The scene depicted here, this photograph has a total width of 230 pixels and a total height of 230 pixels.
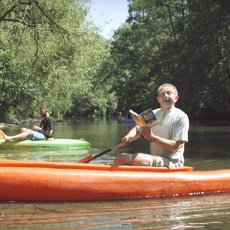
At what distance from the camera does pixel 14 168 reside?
235 inches

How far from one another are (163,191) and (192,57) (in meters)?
25.2

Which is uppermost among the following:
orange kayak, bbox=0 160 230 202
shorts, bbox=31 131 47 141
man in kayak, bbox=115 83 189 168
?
man in kayak, bbox=115 83 189 168

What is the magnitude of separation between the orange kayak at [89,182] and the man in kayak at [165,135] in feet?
0.44

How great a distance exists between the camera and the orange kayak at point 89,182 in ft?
19.4

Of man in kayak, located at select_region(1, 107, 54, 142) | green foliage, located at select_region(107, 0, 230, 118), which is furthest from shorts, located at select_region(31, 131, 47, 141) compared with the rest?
green foliage, located at select_region(107, 0, 230, 118)

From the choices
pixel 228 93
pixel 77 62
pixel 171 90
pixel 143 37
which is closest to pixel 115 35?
pixel 143 37

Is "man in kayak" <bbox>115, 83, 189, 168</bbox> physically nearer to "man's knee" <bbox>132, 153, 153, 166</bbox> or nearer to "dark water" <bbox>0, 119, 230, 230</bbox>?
"man's knee" <bbox>132, 153, 153, 166</bbox>

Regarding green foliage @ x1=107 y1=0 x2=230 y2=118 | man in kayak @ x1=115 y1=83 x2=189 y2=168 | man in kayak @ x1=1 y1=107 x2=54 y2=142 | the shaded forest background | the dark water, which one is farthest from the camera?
green foliage @ x1=107 y1=0 x2=230 y2=118

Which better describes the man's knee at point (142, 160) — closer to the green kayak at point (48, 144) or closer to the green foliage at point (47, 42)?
the green kayak at point (48, 144)

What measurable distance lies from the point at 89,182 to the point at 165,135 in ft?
3.89

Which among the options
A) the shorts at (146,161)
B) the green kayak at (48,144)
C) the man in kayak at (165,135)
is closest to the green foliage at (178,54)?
the green kayak at (48,144)

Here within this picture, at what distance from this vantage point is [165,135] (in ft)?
21.1

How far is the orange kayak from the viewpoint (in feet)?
19.4

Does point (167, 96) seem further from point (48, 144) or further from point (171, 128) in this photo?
point (48, 144)
